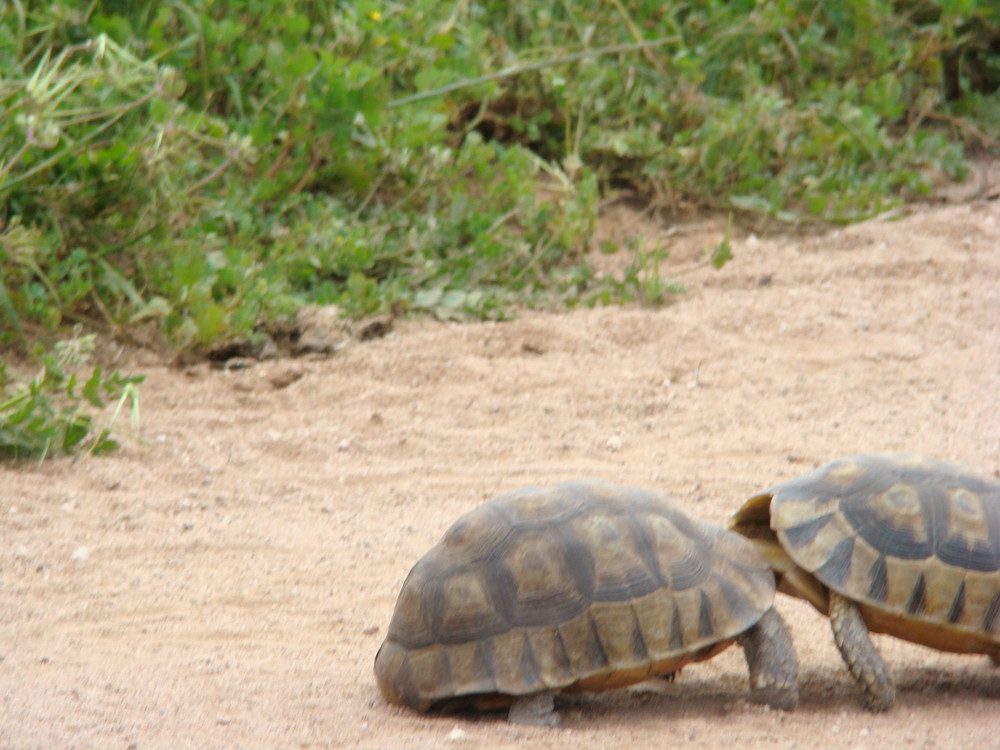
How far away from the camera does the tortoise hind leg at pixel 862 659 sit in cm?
254

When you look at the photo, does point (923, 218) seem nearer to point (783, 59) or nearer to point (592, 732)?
point (783, 59)

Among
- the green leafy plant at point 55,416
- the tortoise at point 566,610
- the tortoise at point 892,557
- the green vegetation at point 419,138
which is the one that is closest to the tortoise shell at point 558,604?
the tortoise at point 566,610

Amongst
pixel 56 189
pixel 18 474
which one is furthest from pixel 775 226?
pixel 18 474

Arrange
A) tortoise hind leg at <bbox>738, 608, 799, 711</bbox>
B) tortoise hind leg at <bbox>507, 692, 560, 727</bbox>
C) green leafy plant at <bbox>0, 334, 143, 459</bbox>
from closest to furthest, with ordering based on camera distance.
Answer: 1. tortoise hind leg at <bbox>507, 692, 560, 727</bbox>
2. tortoise hind leg at <bbox>738, 608, 799, 711</bbox>
3. green leafy plant at <bbox>0, 334, 143, 459</bbox>

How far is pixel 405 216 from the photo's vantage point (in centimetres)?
591

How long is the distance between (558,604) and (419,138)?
145 inches

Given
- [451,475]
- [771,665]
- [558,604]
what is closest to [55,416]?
[451,475]

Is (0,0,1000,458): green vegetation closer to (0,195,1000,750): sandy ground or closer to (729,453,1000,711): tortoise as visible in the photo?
(0,195,1000,750): sandy ground

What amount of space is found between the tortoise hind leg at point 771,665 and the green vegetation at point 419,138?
2.76m

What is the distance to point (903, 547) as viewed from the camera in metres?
2.59

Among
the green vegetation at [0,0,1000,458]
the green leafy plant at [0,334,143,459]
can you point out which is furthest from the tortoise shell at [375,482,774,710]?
the green vegetation at [0,0,1000,458]

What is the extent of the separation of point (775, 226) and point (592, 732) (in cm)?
456

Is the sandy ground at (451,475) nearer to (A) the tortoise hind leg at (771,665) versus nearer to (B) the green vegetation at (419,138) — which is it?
(A) the tortoise hind leg at (771,665)

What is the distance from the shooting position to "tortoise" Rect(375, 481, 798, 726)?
242 cm
